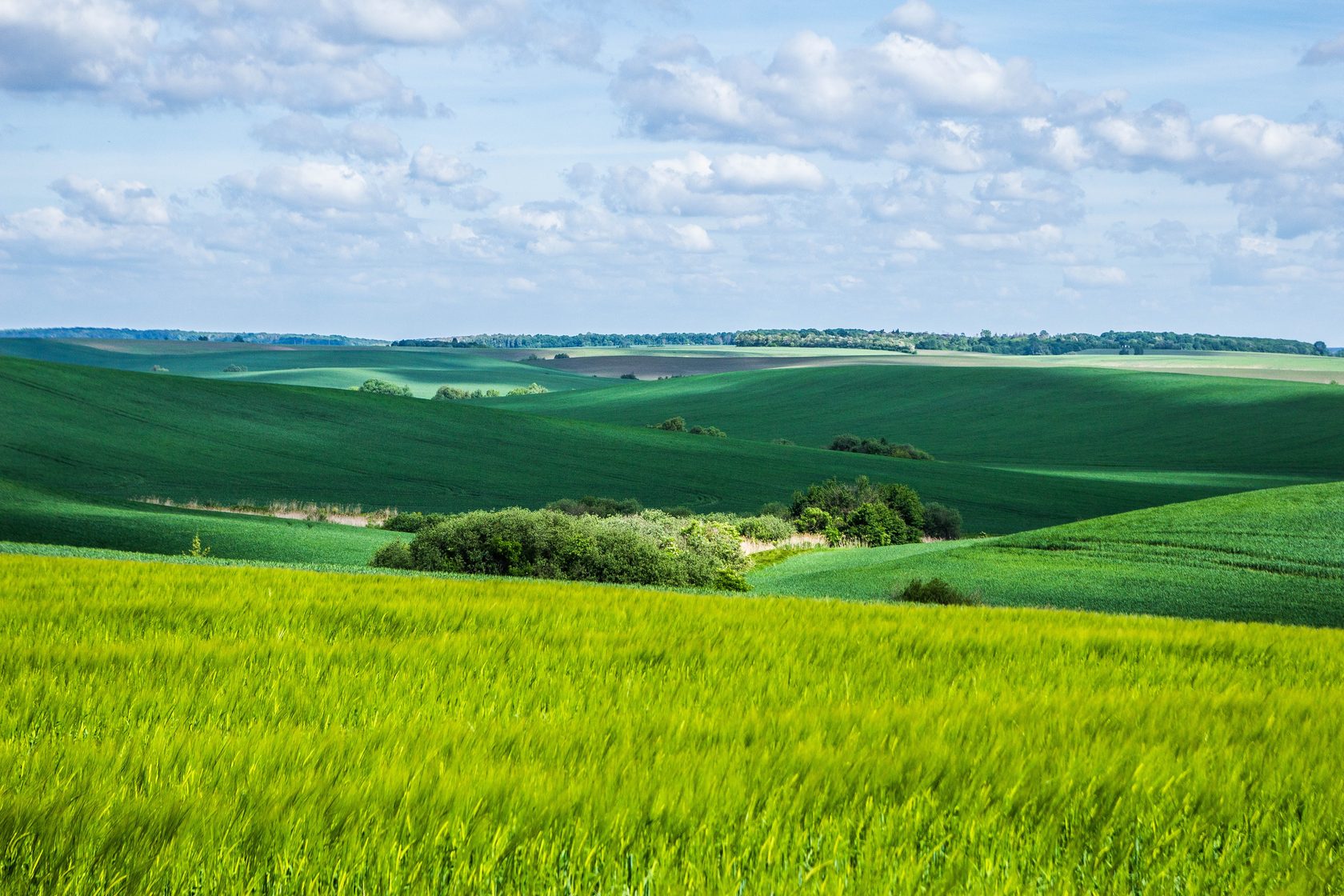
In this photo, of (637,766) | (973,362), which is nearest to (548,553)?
(637,766)

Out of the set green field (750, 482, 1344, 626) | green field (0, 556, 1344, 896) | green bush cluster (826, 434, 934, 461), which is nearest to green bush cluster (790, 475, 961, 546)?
green field (750, 482, 1344, 626)

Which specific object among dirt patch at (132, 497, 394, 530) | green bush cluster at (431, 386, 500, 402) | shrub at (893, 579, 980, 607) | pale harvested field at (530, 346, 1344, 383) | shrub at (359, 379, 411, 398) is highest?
pale harvested field at (530, 346, 1344, 383)

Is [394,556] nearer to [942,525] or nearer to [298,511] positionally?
[298,511]

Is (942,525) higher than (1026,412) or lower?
lower

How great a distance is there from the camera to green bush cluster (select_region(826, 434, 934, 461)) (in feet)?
297

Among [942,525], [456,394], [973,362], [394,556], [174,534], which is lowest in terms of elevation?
[942,525]

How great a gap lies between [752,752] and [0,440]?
6744 cm

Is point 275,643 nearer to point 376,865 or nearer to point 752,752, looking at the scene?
point 752,752

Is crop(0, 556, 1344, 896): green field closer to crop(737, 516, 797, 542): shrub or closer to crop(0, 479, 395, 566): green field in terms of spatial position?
crop(0, 479, 395, 566): green field

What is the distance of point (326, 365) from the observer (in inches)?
6954

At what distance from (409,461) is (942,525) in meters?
33.8

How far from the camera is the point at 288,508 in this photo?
53.9 metres

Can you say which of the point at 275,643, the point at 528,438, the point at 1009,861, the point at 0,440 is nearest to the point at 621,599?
the point at 275,643

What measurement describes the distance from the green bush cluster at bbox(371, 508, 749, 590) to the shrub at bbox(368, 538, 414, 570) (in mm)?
21
